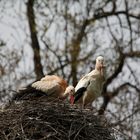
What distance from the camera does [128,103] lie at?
73.3 feet

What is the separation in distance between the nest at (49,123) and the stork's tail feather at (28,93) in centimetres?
104

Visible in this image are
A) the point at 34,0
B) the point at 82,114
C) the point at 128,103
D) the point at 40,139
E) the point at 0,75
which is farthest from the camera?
the point at 34,0

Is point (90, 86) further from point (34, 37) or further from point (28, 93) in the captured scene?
point (34, 37)

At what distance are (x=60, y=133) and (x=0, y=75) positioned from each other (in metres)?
9.56

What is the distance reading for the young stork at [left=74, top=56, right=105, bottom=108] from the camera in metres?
14.0

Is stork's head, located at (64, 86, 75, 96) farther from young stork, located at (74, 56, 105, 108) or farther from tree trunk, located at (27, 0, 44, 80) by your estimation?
tree trunk, located at (27, 0, 44, 80)

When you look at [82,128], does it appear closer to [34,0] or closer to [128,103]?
[128,103]

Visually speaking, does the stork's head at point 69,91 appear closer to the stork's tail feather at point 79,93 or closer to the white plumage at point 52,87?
the white plumage at point 52,87

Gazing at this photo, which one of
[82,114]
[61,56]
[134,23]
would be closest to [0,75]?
[61,56]

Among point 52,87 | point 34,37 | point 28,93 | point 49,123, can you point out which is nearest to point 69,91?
point 52,87

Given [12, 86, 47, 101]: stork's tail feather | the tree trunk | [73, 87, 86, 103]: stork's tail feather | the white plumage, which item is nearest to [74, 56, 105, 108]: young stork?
[73, 87, 86, 103]: stork's tail feather

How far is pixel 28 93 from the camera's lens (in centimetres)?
1366

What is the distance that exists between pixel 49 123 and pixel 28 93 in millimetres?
2067

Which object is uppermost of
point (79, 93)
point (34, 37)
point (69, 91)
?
point (69, 91)
